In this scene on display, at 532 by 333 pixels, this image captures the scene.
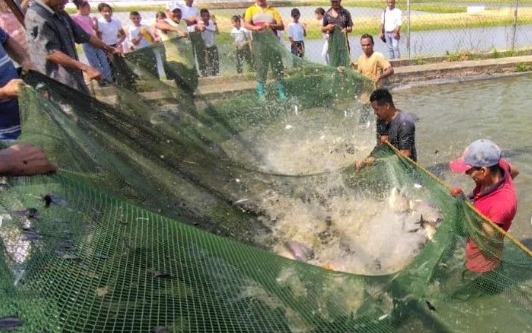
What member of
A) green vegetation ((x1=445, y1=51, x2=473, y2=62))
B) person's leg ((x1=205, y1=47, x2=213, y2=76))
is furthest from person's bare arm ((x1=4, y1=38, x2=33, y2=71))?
green vegetation ((x1=445, y1=51, x2=473, y2=62))

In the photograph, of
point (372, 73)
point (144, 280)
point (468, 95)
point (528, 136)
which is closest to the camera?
point (144, 280)

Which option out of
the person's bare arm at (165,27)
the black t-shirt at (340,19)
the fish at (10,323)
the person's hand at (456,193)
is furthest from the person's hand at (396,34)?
the fish at (10,323)

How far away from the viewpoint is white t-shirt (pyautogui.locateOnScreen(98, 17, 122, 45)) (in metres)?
8.87

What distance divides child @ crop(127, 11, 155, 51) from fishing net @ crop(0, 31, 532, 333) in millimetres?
2963

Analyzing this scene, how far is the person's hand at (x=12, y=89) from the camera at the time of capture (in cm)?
311

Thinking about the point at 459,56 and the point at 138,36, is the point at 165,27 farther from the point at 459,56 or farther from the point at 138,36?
the point at 459,56

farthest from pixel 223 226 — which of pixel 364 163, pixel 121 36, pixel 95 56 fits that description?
pixel 121 36

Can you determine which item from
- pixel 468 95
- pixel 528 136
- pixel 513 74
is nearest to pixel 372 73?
pixel 528 136

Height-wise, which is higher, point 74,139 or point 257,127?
point 74,139

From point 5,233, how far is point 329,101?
15.6 ft

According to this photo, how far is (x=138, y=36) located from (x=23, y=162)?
24.1 ft

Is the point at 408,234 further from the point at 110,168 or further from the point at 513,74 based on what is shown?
the point at 513,74

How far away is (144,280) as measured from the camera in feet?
6.21

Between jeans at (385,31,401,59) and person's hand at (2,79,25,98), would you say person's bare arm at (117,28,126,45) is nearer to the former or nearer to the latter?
jeans at (385,31,401,59)
